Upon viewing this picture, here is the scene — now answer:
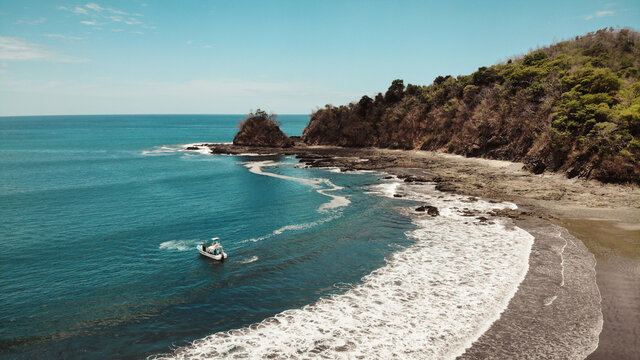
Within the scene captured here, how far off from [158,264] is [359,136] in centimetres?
7831

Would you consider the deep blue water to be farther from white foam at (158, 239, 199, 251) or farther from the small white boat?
the small white boat

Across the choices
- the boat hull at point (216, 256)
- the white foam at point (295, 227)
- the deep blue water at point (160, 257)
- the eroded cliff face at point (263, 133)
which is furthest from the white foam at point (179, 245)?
the eroded cliff face at point (263, 133)

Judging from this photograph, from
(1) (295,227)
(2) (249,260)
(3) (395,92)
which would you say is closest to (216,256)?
(2) (249,260)

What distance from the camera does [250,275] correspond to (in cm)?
2123

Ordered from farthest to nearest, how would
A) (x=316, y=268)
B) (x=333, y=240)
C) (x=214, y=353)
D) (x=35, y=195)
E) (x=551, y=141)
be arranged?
(x=551, y=141)
(x=35, y=195)
(x=333, y=240)
(x=316, y=268)
(x=214, y=353)

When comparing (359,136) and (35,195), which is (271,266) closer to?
(35,195)

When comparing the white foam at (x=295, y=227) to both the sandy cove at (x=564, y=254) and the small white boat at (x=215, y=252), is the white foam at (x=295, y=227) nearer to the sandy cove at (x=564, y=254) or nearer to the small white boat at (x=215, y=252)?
the small white boat at (x=215, y=252)

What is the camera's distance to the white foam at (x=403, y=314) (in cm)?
1402

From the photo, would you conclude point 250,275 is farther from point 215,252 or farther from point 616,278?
point 616,278

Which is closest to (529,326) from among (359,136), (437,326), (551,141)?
(437,326)

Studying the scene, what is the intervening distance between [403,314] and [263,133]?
284ft

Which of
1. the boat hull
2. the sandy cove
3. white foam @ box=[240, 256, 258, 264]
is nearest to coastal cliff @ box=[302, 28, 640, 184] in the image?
the sandy cove

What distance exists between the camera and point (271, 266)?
2255 centimetres

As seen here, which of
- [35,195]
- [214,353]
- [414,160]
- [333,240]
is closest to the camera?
[214,353]
